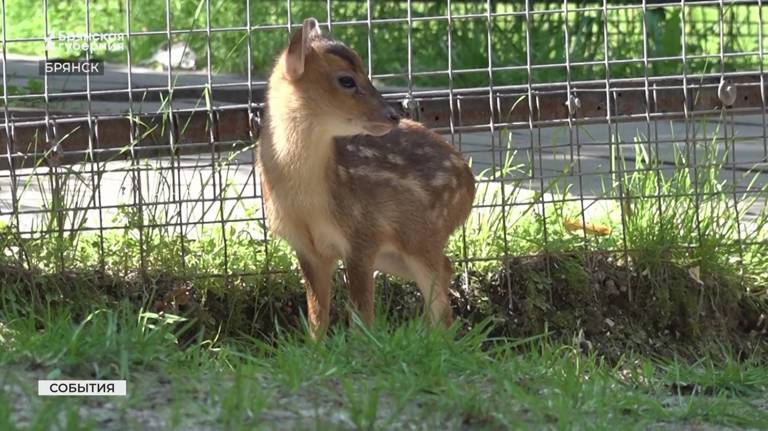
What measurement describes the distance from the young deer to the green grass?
3.00ft

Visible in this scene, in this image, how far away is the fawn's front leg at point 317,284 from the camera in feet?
19.9

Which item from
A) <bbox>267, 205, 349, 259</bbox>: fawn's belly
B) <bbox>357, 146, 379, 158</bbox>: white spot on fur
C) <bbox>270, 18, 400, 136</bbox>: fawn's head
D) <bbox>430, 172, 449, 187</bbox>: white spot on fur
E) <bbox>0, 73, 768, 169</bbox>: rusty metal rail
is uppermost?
<bbox>270, 18, 400, 136</bbox>: fawn's head

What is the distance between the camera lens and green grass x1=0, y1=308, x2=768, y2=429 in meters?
Result: 4.11

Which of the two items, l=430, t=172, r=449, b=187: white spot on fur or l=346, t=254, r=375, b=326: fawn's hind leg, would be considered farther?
l=430, t=172, r=449, b=187: white spot on fur

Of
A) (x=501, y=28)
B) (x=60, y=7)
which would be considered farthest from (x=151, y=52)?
(x=501, y=28)

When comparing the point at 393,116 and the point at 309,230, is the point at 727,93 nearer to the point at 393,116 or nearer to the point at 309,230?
the point at 393,116

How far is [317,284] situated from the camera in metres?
6.11

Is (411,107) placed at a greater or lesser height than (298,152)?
greater

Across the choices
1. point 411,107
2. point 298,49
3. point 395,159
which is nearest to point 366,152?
point 395,159

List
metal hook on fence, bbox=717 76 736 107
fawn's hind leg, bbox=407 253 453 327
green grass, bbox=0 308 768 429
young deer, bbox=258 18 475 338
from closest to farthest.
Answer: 1. green grass, bbox=0 308 768 429
2. young deer, bbox=258 18 475 338
3. fawn's hind leg, bbox=407 253 453 327
4. metal hook on fence, bbox=717 76 736 107

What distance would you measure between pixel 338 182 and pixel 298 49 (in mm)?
536

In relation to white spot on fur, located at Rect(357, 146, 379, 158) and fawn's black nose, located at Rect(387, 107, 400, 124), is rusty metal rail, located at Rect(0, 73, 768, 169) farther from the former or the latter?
fawn's black nose, located at Rect(387, 107, 400, 124)

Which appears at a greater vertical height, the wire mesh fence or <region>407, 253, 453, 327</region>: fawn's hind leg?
the wire mesh fence

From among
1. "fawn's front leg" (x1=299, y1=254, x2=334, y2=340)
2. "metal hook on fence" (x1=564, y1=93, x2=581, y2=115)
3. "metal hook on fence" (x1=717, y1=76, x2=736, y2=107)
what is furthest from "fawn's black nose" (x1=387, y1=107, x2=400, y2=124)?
"metal hook on fence" (x1=717, y1=76, x2=736, y2=107)
